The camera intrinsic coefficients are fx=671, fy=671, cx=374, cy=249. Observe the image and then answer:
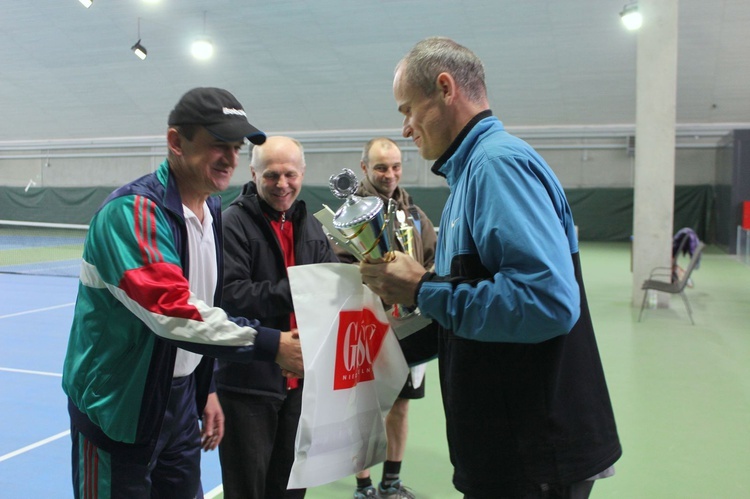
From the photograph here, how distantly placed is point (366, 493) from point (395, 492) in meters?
0.17

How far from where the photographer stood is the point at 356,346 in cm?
214

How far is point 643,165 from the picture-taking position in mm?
10234

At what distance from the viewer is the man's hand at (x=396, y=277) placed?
5.83 feet

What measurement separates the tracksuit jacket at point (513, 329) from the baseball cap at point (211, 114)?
81 centimetres

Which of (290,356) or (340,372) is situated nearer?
(340,372)

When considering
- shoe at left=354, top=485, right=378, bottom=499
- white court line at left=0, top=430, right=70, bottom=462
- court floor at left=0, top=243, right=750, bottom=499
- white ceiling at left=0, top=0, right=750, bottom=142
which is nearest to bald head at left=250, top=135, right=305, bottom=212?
shoe at left=354, top=485, right=378, bottom=499

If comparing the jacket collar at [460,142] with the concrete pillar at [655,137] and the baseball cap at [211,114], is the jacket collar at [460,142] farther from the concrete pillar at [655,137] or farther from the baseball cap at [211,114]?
the concrete pillar at [655,137]

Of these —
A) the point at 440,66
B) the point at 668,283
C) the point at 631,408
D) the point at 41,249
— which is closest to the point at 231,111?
the point at 440,66

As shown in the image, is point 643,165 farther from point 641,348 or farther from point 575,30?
point 575,30

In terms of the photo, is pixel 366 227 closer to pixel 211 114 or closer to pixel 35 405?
pixel 211 114

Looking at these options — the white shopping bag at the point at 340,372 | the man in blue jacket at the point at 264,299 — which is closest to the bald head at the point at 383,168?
the man in blue jacket at the point at 264,299

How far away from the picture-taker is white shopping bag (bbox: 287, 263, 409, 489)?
2.04 meters

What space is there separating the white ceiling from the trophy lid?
48.2ft

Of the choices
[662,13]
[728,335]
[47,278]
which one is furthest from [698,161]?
[47,278]
